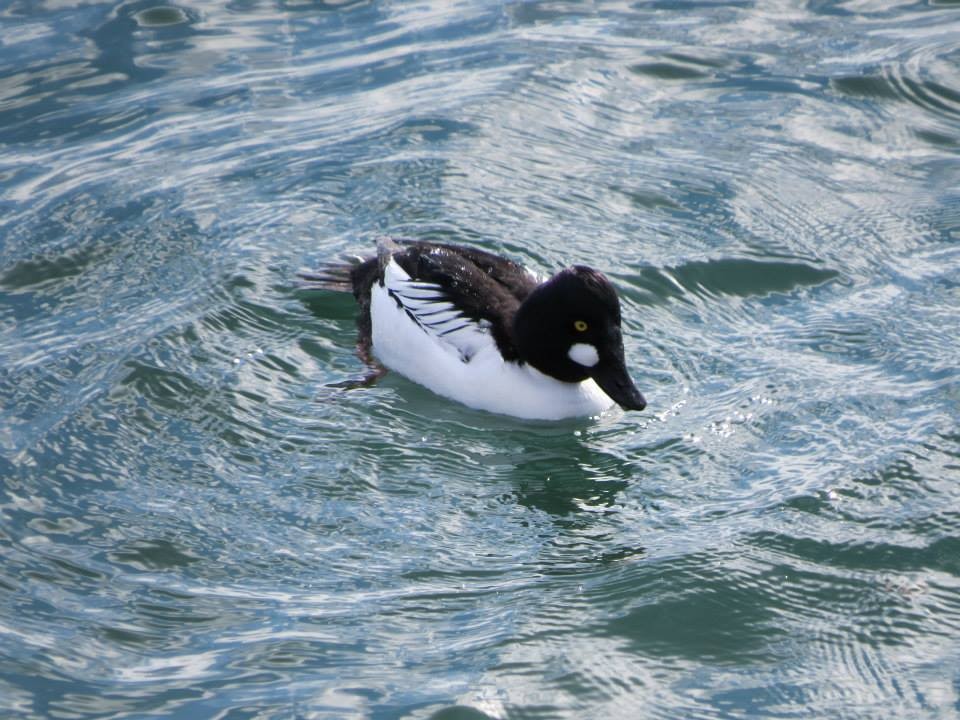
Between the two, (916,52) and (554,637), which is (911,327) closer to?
(554,637)

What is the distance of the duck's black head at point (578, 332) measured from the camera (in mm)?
7859

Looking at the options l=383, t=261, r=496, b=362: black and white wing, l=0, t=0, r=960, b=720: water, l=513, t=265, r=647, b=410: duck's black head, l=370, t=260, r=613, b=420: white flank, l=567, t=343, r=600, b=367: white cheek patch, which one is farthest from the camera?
l=383, t=261, r=496, b=362: black and white wing

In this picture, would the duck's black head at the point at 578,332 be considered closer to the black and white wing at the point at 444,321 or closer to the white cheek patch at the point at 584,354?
the white cheek patch at the point at 584,354

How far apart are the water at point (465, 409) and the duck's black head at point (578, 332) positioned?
1.25ft

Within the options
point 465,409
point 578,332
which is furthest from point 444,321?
point 578,332

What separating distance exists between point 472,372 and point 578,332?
2.56ft

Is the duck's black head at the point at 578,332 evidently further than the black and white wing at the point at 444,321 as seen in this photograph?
No

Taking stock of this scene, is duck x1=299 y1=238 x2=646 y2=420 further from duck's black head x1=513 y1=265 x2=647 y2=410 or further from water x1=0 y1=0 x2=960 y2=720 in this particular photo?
water x1=0 y1=0 x2=960 y2=720

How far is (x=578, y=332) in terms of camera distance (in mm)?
8062

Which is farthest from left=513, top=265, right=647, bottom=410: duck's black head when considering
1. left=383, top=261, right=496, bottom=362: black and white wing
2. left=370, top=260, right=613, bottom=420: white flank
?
left=383, top=261, right=496, bottom=362: black and white wing

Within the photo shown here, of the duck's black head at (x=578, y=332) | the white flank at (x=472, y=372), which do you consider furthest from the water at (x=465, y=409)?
the duck's black head at (x=578, y=332)

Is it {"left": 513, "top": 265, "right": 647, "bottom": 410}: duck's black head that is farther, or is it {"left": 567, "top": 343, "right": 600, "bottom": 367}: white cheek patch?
{"left": 567, "top": 343, "right": 600, "bottom": 367}: white cheek patch

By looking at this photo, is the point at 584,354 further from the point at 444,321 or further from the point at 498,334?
the point at 444,321

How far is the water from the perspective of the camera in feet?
19.9
